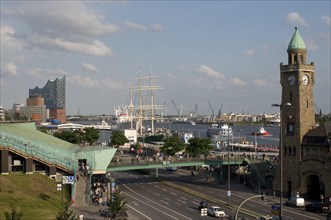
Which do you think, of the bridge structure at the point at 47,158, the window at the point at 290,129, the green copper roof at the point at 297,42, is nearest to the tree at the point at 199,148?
the window at the point at 290,129

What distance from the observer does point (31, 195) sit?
2295 inches

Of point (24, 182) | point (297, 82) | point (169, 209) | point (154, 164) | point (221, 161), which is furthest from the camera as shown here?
point (221, 161)

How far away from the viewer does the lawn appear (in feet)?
170

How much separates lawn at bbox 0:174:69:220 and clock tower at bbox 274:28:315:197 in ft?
130

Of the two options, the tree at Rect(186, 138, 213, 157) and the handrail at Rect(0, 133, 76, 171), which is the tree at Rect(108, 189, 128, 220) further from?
the tree at Rect(186, 138, 213, 157)

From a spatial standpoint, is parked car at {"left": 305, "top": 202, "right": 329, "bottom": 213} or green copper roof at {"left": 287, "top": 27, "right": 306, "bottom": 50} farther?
green copper roof at {"left": 287, "top": 27, "right": 306, "bottom": 50}

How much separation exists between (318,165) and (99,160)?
117ft

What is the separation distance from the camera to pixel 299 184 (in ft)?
269

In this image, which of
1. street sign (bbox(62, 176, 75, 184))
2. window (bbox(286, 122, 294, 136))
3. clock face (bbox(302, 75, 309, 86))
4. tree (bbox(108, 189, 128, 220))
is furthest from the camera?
window (bbox(286, 122, 294, 136))

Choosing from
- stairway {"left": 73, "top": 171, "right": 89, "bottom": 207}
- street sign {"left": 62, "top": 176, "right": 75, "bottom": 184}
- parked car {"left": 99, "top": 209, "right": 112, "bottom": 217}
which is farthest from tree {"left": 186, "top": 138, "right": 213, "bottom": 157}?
parked car {"left": 99, "top": 209, "right": 112, "bottom": 217}

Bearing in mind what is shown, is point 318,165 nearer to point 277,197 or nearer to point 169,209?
point 277,197

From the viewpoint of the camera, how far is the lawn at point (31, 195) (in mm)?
51938

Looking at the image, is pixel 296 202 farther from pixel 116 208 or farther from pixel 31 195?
pixel 31 195

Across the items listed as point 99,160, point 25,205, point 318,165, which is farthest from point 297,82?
point 25,205
